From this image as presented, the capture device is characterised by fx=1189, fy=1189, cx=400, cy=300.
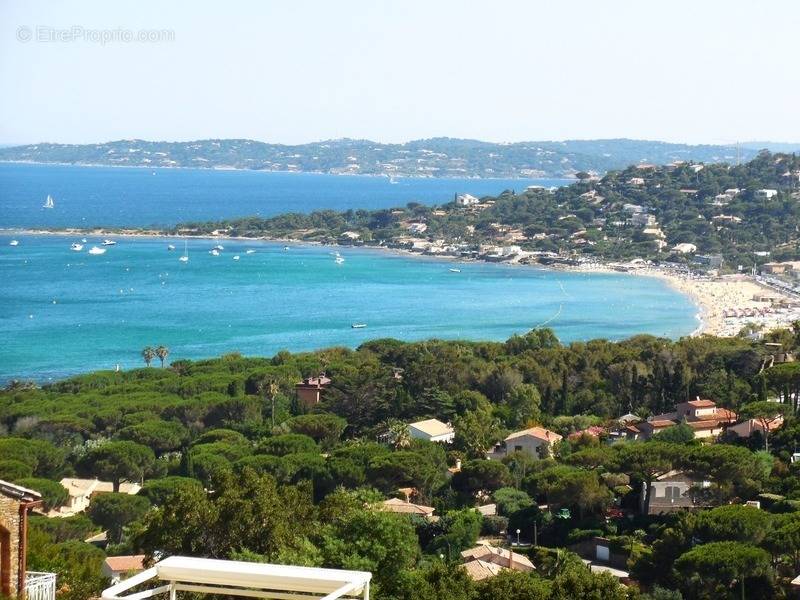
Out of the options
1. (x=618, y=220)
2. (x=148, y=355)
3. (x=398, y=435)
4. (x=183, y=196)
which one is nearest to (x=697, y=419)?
(x=398, y=435)

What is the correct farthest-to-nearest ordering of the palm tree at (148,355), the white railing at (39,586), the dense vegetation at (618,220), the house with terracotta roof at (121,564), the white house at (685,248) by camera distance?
the dense vegetation at (618,220) < the white house at (685,248) < the palm tree at (148,355) < the house with terracotta roof at (121,564) < the white railing at (39,586)

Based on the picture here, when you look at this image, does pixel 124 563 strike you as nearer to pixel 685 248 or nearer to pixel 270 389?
pixel 270 389

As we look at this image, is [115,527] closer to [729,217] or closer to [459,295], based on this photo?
[459,295]

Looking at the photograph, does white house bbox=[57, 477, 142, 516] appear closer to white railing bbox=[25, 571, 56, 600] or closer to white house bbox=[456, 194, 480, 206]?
white railing bbox=[25, 571, 56, 600]

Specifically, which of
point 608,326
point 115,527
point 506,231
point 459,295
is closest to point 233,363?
point 115,527

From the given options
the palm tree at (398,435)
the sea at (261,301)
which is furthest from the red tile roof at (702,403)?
the sea at (261,301)

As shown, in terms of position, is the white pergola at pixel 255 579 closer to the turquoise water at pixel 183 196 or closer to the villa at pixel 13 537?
the villa at pixel 13 537
